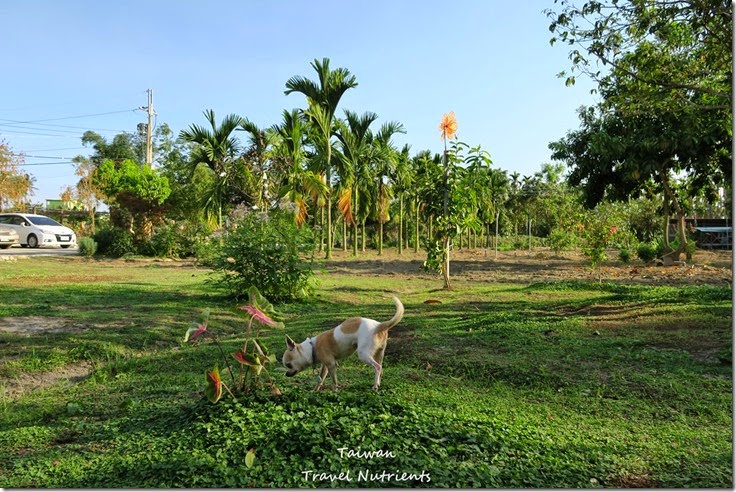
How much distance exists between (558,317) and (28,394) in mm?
6212

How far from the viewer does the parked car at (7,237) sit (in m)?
22.9

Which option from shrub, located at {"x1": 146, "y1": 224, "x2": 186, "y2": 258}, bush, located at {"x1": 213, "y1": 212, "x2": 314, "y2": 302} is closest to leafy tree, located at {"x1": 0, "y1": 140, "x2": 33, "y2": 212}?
shrub, located at {"x1": 146, "y1": 224, "x2": 186, "y2": 258}

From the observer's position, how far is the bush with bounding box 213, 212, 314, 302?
31.8ft

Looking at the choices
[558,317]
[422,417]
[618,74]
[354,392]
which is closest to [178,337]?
[354,392]

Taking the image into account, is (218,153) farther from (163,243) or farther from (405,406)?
(405,406)

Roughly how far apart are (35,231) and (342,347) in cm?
2410

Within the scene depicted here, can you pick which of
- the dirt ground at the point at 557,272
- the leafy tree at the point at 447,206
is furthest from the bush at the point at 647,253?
the leafy tree at the point at 447,206

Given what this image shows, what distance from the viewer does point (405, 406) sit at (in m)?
3.53

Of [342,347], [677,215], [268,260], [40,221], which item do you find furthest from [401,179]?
[342,347]

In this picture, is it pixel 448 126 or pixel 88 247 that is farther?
pixel 88 247

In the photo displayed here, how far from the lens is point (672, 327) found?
6.98 metres

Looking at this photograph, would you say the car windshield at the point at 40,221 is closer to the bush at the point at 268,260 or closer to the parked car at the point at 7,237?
the parked car at the point at 7,237

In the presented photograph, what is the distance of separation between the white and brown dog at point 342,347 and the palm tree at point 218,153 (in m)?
17.4

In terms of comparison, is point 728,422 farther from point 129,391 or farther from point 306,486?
point 129,391
